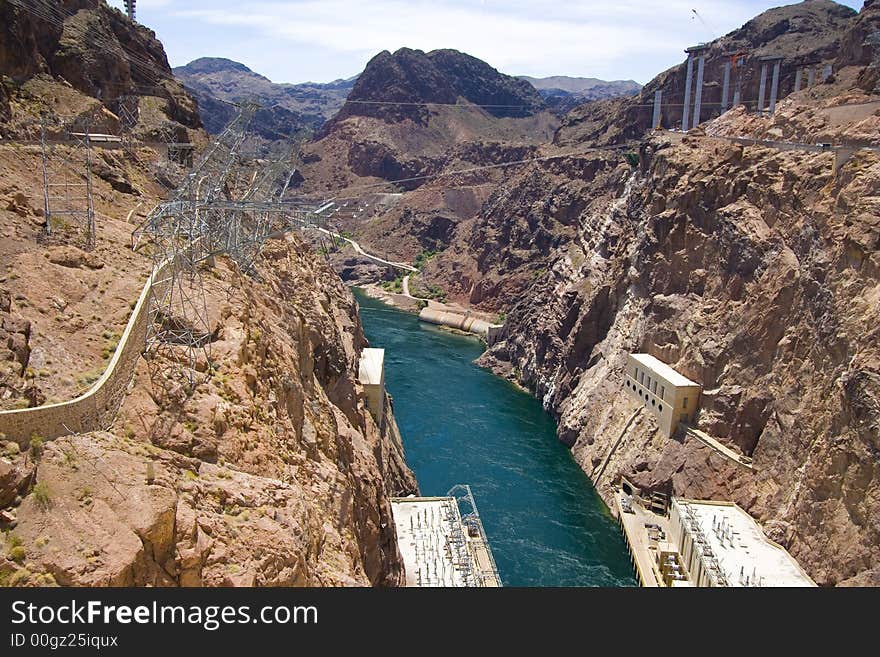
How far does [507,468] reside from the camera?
6400 cm

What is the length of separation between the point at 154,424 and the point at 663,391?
1829 inches

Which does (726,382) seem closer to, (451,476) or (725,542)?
(725,542)

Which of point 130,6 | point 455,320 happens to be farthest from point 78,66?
point 455,320

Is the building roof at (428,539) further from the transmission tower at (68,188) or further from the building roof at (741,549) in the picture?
the transmission tower at (68,188)

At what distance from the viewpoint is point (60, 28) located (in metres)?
48.7

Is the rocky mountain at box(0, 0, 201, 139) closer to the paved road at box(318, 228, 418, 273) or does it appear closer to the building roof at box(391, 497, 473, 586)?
the building roof at box(391, 497, 473, 586)

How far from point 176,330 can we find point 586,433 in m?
48.2

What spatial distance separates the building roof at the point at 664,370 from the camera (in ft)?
196

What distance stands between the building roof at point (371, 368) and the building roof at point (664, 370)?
2169cm

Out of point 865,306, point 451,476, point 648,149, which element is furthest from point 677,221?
point 451,476

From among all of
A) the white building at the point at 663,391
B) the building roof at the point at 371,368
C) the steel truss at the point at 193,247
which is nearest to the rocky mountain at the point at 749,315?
the white building at the point at 663,391

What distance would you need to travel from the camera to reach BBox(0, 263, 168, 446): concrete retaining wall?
17.8 m

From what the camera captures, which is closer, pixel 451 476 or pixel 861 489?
Answer: pixel 861 489

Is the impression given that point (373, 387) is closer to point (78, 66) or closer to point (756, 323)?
point (78, 66)
